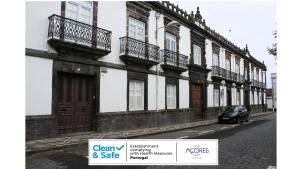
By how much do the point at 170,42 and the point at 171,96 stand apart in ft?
11.2

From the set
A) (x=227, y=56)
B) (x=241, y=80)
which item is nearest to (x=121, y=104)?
(x=227, y=56)

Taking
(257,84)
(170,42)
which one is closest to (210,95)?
(170,42)

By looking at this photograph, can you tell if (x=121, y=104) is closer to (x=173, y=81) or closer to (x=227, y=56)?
(x=173, y=81)

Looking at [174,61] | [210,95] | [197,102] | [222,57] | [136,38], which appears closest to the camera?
[136,38]

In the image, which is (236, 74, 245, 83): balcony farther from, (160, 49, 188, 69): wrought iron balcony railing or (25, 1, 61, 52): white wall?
(25, 1, 61, 52): white wall

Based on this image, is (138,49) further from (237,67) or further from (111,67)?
(237,67)

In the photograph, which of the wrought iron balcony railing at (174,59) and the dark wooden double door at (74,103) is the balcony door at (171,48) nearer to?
the wrought iron balcony railing at (174,59)

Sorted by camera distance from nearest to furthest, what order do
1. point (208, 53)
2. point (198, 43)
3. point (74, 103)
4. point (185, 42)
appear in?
point (74, 103) → point (185, 42) → point (198, 43) → point (208, 53)

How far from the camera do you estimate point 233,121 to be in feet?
52.6

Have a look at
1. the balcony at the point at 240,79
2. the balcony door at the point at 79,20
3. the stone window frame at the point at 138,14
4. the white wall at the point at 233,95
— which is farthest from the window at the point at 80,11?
the balcony at the point at 240,79

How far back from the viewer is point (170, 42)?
596 inches

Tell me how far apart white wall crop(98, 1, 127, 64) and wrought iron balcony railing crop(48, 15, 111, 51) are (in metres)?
0.45

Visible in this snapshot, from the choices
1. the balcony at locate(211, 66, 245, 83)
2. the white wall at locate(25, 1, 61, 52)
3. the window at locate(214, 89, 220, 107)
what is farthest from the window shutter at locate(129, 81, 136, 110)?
the window at locate(214, 89, 220, 107)

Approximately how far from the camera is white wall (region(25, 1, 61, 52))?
8.09 m
